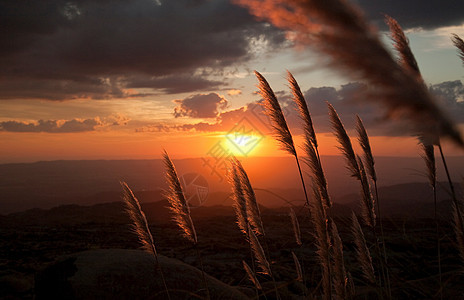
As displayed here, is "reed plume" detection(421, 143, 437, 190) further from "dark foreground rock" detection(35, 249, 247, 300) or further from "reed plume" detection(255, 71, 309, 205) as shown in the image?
"dark foreground rock" detection(35, 249, 247, 300)

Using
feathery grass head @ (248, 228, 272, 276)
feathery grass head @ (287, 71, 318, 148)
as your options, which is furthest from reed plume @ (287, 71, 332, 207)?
feathery grass head @ (248, 228, 272, 276)

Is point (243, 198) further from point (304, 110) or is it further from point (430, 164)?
point (430, 164)

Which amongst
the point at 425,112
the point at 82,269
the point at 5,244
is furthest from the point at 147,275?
the point at 5,244

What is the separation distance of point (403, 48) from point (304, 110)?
0.58 metres

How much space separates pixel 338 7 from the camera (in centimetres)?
124

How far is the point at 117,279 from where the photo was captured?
310cm

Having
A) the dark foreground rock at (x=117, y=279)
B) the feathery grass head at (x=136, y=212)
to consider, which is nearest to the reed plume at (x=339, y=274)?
the feathery grass head at (x=136, y=212)

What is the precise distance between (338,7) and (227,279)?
4576 millimetres

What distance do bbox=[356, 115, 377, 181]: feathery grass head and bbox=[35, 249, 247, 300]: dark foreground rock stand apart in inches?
66.8

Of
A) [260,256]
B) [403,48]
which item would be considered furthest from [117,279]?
[403,48]

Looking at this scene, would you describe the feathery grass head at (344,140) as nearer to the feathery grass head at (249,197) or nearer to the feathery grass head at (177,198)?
the feathery grass head at (249,197)

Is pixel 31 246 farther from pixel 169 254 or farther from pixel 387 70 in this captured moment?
pixel 387 70

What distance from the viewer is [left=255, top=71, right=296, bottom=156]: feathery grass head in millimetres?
1856

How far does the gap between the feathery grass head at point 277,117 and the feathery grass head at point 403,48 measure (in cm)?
64
